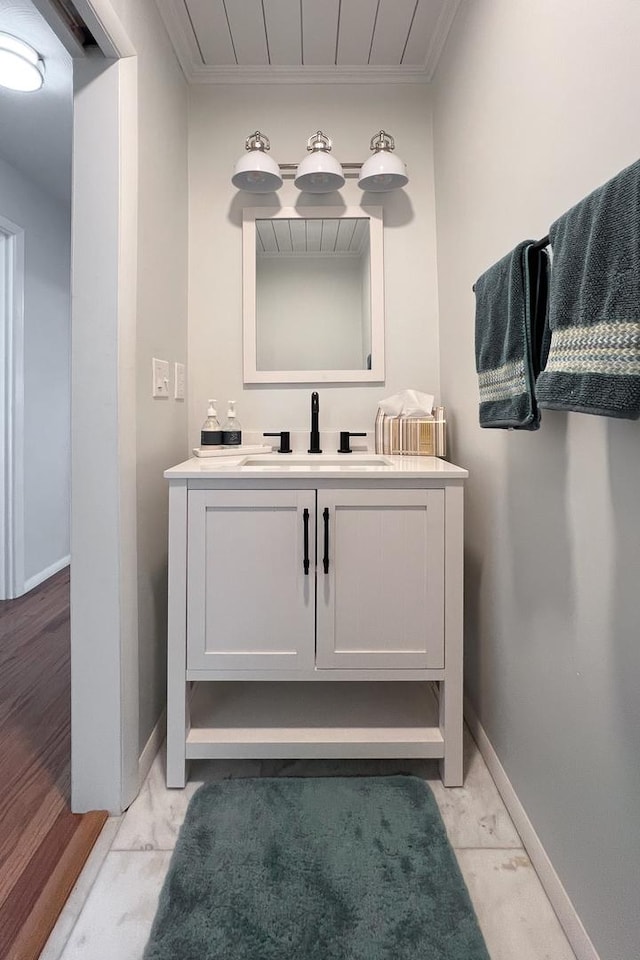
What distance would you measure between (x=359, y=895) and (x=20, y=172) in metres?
3.61

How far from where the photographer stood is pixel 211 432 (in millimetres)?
1849

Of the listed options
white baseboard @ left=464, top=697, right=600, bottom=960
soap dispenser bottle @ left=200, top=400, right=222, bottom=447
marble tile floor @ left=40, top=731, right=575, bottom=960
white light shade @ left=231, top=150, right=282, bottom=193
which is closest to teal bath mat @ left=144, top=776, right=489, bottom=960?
marble tile floor @ left=40, top=731, right=575, bottom=960

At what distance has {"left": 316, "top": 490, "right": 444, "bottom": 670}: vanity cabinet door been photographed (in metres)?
1.38

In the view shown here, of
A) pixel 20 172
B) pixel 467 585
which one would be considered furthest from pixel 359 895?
pixel 20 172

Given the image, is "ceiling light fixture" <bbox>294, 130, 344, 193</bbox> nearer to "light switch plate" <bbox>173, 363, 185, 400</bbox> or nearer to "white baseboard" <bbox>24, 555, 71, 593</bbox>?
"light switch plate" <bbox>173, 363, 185, 400</bbox>

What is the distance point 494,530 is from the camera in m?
1.44

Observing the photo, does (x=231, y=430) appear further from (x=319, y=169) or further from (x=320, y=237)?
(x=319, y=169)

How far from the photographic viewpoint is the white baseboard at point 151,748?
1.42 metres

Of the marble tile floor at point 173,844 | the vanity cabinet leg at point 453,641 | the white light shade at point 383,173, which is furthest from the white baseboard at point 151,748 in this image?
the white light shade at point 383,173

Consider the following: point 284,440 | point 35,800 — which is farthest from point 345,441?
point 35,800

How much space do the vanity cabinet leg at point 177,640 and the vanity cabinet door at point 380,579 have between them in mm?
365

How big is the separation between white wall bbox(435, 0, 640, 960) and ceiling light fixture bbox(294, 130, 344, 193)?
1.46 feet

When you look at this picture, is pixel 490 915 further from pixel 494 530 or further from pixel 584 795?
pixel 494 530

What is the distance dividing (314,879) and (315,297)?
1.81m
